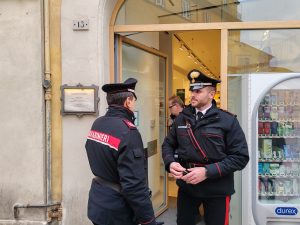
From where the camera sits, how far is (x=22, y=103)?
4.30m

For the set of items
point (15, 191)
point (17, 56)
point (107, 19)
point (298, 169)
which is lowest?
point (15, 191)

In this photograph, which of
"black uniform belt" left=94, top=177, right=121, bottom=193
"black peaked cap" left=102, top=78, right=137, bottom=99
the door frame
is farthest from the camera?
the door frame

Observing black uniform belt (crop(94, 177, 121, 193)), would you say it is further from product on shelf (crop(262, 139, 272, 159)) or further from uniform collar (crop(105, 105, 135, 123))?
product on shelf (crop(262, 139, 272, 159))

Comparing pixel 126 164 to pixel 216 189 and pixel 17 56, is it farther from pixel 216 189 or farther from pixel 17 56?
pixel 17 56

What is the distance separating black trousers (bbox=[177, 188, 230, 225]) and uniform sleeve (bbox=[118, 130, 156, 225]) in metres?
0.71

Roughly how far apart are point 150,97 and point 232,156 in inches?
98.3

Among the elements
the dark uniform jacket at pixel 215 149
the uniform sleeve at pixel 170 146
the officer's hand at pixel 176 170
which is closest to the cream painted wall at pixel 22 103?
the uniform sleeve at pixel 170 146

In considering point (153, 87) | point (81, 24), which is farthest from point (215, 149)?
point (153, 87)

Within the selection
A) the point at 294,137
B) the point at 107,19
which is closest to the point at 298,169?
the point at 294,137

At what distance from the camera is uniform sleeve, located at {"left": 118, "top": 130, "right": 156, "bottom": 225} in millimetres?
2516

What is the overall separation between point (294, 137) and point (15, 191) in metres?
3.30

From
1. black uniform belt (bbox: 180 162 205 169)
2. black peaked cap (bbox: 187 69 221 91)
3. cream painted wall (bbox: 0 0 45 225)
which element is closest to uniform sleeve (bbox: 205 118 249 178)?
black uniform belt (bbox: 180 162 205 169)

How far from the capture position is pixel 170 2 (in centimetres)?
467

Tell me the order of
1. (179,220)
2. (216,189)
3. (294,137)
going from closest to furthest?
(216,189), (179,220), (294,137)
